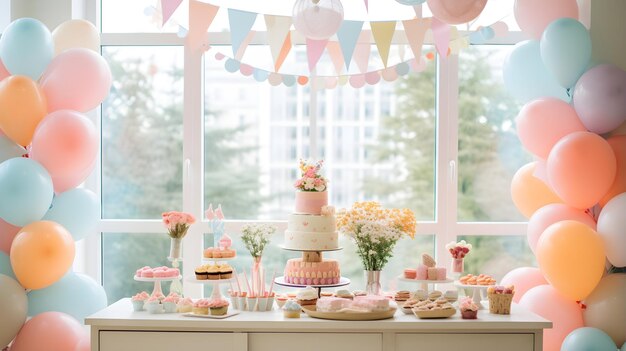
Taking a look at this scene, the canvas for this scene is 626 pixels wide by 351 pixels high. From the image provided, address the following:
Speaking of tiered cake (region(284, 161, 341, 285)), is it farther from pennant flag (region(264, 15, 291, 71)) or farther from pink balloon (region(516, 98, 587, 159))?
pink balloon (region(516, 98, 587, 159))

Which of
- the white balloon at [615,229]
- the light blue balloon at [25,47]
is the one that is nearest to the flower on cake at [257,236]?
the light blue balloon at [25,47]

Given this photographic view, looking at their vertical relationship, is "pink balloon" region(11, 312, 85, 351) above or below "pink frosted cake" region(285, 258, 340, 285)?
below

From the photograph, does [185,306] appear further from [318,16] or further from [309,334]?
[318,16]

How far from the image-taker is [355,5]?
3.49 m

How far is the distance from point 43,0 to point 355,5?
181cm

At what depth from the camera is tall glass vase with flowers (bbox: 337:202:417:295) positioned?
341 centimetres

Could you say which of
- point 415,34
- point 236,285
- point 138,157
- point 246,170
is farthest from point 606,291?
point 138,157

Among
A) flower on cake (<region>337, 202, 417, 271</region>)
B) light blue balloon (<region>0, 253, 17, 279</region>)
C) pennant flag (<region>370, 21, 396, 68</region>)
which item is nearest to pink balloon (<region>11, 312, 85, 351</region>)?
light blue balloon (<region>0, 253, 17, 279</region>)

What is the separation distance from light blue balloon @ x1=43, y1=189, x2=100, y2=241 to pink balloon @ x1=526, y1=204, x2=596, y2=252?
7.01 ft

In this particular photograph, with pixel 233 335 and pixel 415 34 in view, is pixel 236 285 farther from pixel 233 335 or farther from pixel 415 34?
pixel 415 34

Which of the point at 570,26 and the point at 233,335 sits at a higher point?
the point at 570,26

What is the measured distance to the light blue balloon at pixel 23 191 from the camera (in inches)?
127

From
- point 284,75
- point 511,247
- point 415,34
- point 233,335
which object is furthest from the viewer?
point 511,247

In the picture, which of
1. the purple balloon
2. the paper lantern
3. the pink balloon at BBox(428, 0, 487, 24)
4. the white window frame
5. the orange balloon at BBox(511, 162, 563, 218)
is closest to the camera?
the pink balloon at BBox(428, 0, 487, 24)
